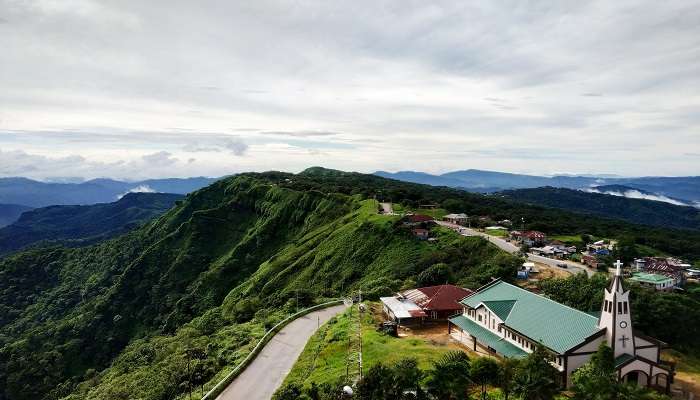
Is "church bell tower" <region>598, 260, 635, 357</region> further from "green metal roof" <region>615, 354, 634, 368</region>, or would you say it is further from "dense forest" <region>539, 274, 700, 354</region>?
"dense forest" <region>539, 274, 700, 354</region>

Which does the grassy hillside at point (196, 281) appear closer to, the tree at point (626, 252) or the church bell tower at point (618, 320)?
the tree at point (626, 252)

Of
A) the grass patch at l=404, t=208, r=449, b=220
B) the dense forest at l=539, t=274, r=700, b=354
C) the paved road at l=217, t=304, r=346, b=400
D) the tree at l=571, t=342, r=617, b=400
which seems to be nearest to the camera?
the tree at l=571, t=342, r=617, b=400

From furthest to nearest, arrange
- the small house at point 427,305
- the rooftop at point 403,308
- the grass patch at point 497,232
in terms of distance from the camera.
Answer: the grass patch at point 497,232 < the small house at point 427,305 < the rooftop at point 403,308

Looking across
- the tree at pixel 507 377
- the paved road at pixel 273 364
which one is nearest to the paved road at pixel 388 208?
the paved road at pixel 273 364

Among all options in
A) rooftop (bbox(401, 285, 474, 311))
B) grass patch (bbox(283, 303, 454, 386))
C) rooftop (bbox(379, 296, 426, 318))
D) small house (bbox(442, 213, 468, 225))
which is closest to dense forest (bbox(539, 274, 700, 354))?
rooftop (bbox(401, 285, 474, 311))

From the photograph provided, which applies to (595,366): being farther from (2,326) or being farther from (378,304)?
(2,326)

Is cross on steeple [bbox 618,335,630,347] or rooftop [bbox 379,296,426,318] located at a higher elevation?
cross on steeple [bbox 618,335,630,347]

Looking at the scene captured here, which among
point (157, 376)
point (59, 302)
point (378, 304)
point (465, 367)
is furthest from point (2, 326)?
point (465, 367)

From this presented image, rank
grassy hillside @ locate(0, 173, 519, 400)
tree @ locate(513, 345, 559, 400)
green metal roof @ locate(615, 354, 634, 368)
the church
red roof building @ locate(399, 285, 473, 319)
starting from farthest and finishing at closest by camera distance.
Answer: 1. grassy hillside @ locate(0, 173, 519, 400)
2. red roof building @ locate(399, 285, 473, 319)
3. the church
4. green metal roof @ locate(615, 354, 634, 368)
5. tree @ locate(513, 345, 559, 400)
